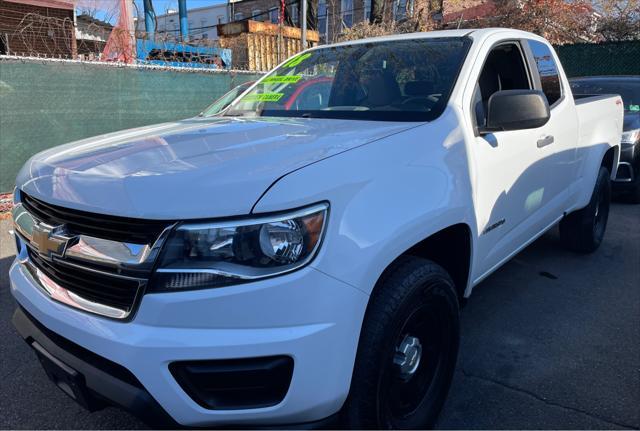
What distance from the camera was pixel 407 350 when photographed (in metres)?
2.05

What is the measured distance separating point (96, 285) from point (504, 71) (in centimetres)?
298

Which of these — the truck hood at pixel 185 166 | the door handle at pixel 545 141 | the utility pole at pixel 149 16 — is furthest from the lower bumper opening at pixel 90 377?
the utility pole at pixel 149 16

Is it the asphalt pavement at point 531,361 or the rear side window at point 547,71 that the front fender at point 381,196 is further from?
the rear side window at point 547,71

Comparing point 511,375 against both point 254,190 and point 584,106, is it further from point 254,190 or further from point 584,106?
point 584,106

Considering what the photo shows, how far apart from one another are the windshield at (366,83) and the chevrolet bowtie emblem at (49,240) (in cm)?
147

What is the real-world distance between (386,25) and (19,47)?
31.5ft

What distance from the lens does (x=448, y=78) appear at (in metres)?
2.67

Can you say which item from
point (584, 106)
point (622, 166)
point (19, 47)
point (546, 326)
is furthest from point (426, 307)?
point (19, 47)

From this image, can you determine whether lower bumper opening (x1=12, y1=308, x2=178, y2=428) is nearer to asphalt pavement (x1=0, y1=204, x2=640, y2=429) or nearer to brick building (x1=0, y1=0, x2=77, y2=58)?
asphalt pavement (x1=0, y1=204, x2=640, y2=429)

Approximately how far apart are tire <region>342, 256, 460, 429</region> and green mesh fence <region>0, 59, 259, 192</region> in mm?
6200

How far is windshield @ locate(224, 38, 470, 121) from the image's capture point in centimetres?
265

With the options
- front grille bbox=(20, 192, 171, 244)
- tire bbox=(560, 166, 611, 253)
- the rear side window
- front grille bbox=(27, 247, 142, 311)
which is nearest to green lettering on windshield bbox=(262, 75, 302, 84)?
the rear side window

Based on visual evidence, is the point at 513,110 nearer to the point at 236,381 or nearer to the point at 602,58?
the point at 236,381

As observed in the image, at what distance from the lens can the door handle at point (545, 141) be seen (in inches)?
126
